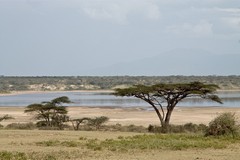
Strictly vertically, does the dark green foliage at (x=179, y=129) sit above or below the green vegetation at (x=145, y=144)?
below

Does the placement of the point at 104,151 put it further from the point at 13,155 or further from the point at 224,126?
the point at 224,126

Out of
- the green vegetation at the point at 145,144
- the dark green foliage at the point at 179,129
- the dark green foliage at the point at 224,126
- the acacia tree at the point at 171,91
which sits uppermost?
the acacia tree at the point at 171,91

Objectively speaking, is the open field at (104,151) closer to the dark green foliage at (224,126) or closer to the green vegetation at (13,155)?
the green vegetation at (13,155)

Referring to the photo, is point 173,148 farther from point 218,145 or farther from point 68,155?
point 68,155

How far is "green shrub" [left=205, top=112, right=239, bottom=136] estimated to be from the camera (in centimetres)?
2892

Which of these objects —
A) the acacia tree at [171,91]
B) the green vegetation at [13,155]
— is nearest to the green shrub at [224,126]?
the acacia tree at [171,91]

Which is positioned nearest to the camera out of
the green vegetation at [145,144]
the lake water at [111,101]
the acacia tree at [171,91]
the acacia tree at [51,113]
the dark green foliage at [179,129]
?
the green vegetation at [145,144]

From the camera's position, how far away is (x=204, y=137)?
2886 centimetres

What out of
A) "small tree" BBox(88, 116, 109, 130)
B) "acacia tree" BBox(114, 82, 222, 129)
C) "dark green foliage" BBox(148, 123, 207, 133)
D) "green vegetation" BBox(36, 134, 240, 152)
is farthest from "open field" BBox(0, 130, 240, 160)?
"small tree" BBox(88, 116, 109, 130)

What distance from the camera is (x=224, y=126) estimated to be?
95.6 feet

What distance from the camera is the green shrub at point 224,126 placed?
2892cm

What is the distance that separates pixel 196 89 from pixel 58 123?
11.6 m

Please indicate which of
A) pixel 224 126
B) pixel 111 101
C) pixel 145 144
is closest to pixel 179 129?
pixel 224 126

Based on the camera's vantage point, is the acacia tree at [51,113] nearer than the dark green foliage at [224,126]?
No
